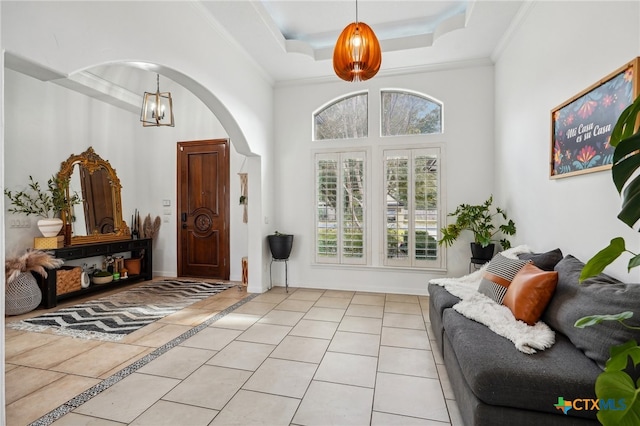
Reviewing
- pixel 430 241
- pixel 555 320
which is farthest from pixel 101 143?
pixel 555 320

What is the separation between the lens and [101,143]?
205 inches

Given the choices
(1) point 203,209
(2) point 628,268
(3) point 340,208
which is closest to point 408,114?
(3) point 340,208

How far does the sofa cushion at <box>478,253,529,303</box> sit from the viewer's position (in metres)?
2.42

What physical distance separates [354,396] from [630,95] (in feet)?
7.81

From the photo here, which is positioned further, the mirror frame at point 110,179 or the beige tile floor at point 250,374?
the mirror frame at point 110,179

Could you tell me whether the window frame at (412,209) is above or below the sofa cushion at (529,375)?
above

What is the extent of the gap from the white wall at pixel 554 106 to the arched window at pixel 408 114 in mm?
825

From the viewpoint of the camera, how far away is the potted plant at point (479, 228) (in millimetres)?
3715

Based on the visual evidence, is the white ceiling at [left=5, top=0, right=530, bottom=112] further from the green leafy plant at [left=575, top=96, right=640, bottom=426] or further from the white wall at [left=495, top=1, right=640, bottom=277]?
the green leafy plant at [left=575, top=96, right=640, bottom=426]

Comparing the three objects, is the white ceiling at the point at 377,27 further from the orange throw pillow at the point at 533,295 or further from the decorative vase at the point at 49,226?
the decorative vase at the point at 49,226

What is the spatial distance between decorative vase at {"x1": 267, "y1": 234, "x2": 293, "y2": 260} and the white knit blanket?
235 centimetres

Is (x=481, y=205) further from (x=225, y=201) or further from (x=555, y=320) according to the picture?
(x=225, y=201)

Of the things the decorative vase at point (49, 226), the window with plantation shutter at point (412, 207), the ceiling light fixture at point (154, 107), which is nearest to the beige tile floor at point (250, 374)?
the window with plantation shutter at point (412, 207)

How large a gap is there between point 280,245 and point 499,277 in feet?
9.41
